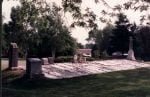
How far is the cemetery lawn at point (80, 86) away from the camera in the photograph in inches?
591

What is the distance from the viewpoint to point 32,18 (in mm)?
11930

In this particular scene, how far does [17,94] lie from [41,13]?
4.04 metres

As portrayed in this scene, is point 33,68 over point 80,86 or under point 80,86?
over

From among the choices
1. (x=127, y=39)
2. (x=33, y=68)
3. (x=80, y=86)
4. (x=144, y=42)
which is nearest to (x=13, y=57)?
(x=33, y=68)

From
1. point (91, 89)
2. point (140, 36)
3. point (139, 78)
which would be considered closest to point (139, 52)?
point (140, 36)

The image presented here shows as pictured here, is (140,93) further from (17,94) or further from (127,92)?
(17,94)

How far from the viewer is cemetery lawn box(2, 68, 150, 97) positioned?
49.3ft

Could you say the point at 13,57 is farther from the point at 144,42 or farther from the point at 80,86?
the point at 144,42

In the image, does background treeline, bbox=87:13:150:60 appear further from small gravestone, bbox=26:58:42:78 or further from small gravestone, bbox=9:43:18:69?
small gravestone, bbox=26:58:42:78

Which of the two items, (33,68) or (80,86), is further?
(33,68)

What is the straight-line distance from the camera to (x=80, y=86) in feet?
58.8

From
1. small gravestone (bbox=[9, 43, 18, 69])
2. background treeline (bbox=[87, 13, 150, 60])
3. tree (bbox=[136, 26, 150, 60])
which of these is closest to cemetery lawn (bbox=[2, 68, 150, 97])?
small gravestone (bbox=[9, 43, 18, 69])

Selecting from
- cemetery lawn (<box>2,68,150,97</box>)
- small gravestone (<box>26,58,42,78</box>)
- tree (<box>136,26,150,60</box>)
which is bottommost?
cemetery lawn (<box>2,68,150,97</box>)

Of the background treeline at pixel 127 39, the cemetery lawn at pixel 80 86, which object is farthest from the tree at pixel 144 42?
the cemetery lawn at pixel 80 86
